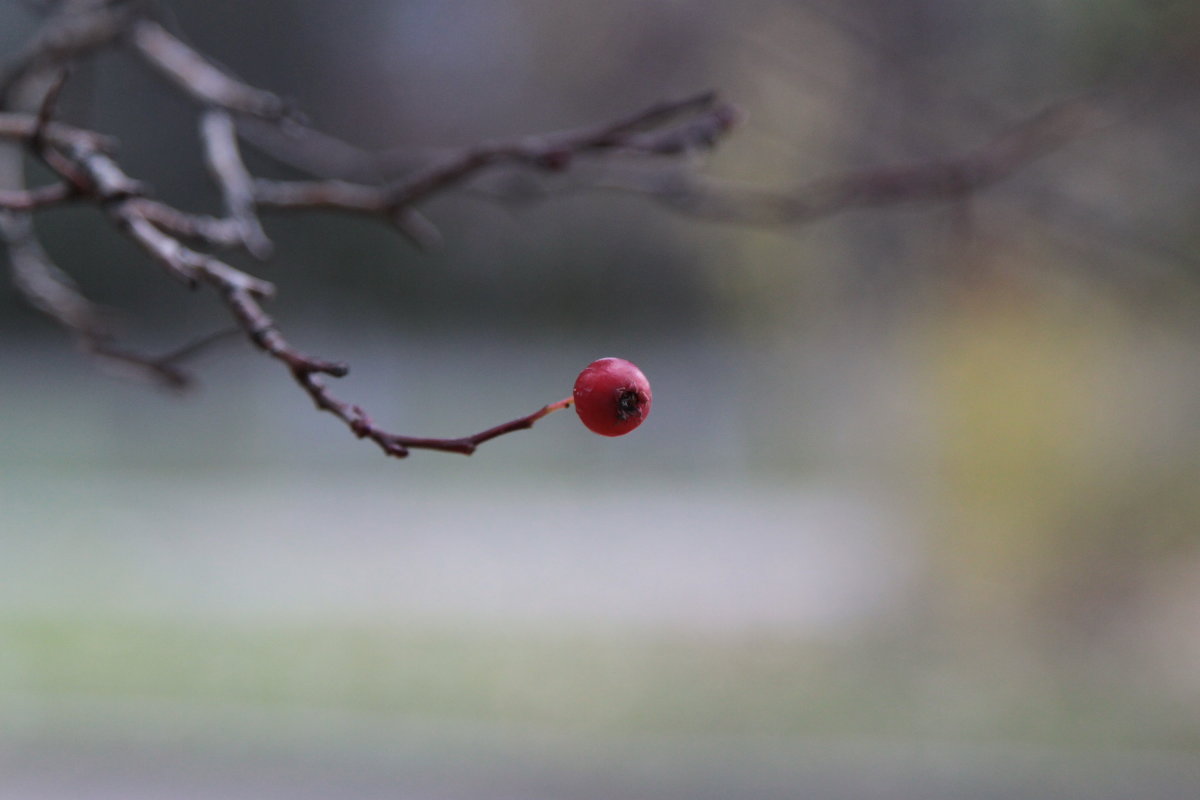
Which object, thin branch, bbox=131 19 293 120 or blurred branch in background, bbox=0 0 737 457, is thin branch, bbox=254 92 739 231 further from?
thin branch, bbox=131 19 293 120

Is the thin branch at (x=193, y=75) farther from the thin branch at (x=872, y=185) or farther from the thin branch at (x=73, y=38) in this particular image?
the thin branch at (x=872, y=185)

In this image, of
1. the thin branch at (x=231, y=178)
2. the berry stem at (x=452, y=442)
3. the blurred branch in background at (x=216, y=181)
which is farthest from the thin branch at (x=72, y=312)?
the berry stem at (x=452, y=442)

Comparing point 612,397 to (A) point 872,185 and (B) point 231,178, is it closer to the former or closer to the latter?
(B) point 231,178

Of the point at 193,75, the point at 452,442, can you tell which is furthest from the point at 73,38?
the point at 452,442

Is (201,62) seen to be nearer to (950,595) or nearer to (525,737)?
(525,737)

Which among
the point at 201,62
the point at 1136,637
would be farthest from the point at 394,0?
the point at 201,62

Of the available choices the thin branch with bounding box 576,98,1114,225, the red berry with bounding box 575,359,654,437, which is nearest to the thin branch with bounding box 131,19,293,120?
the thin branch with bounding box 576,98,1114,225
